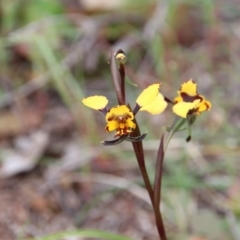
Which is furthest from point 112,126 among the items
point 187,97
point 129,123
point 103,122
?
point 103,122

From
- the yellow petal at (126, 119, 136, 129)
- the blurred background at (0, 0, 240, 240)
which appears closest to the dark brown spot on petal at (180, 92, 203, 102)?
the yellow petal at (126, 119, 136, 129)

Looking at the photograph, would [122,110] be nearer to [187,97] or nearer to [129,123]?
[129,123]

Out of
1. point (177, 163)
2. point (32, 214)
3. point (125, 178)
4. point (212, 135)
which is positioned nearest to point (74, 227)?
point (32, 214)

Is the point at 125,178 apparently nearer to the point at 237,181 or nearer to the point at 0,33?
the point at 237,181

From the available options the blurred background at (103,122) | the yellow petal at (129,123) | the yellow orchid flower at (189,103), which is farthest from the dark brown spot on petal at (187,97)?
the blurred background at (103,122)

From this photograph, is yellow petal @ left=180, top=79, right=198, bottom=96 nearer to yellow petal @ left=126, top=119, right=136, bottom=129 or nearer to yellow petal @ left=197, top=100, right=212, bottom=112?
yellow petal @ left=197, top=100, right=212, bottom=112

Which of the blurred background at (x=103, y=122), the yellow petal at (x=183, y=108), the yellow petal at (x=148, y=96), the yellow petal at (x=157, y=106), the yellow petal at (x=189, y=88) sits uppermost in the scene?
the blurred background at (x=103, y=122)

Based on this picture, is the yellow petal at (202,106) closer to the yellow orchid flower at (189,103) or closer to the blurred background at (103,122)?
the yellow orchid flower at (189,103)

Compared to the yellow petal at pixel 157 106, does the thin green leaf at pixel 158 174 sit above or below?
below
